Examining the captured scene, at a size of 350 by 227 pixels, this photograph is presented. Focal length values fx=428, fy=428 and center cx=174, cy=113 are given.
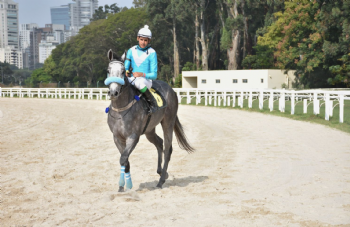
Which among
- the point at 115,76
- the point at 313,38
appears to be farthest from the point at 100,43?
the point at 115,76

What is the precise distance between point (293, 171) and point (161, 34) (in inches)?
2393

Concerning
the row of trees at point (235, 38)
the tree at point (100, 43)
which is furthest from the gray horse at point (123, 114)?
the tree at point (100, 43)

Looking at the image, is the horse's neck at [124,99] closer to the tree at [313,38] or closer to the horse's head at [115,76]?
the horse's head at [115,76]

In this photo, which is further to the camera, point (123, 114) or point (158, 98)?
point (158, 98)

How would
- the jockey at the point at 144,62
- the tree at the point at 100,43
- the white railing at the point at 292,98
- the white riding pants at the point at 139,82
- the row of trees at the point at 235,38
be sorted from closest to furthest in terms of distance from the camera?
1. the white riding pants at the point at 139,82
2. the jockey at the point at 144,62
3. the white railing at the point at 292,98
4. the row of trees at the point at 235,38
5. the tree at the point at 100,43

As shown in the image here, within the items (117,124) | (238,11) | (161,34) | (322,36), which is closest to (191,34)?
(161,34)

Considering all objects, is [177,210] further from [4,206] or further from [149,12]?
[149,12]

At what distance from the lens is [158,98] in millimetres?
6684

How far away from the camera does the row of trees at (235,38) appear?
37562mm

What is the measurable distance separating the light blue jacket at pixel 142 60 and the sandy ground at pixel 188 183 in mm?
1760

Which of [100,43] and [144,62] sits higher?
[100,43]

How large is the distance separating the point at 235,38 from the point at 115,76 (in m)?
46.8

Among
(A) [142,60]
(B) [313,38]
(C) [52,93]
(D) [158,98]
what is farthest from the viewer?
(C) [52,93]

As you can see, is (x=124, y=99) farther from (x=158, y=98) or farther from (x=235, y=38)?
(x=235, y=38)
